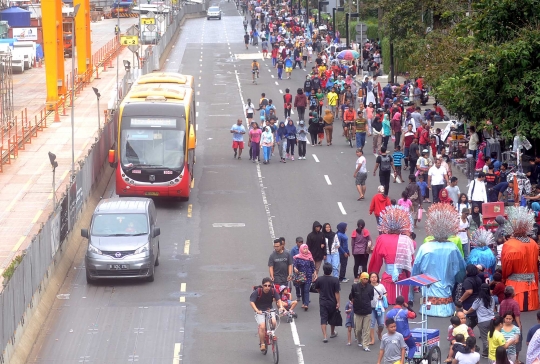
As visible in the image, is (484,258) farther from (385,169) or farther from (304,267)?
(385,169)

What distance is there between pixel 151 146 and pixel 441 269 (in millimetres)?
12235

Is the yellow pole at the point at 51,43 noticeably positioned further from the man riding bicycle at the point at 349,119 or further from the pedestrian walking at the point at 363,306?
the pedestrian walking at the point at 363,306

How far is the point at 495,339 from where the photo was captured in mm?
15797

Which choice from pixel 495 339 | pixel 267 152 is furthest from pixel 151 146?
pixel 495 339

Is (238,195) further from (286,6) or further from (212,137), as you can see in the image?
(286,6)

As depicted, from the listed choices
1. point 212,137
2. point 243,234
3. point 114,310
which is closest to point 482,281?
point 114,310

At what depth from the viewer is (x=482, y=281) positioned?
61.3 feet

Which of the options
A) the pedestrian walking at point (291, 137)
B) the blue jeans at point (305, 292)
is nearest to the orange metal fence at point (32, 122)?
the pedestrian walking at point (291, 137)

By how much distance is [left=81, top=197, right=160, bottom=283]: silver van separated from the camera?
22016 mm

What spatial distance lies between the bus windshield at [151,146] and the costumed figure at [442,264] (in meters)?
11.3

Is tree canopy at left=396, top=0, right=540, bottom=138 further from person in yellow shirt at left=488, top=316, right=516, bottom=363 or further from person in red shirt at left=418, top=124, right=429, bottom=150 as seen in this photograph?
person in yellow shirt at left=488, top=316, right=516, bottom=363

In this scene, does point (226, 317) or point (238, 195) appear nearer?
point (226, 317)

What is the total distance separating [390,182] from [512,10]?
802 cm

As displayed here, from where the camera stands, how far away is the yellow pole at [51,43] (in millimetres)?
45562
